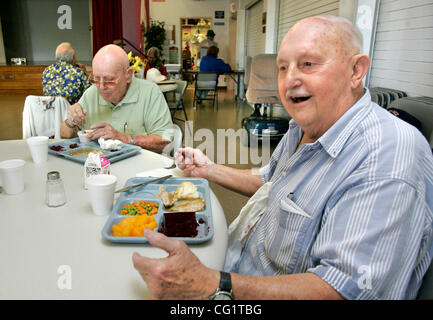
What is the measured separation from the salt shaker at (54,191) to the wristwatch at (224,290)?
2.44 feet

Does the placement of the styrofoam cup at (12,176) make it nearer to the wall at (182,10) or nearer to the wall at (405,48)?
the wall at (405,48)

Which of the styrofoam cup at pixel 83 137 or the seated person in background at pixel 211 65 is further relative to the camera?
the seated person in background at pixel 211 65

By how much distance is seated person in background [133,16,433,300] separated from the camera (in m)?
0.78

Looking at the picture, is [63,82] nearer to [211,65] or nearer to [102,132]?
[102,132]

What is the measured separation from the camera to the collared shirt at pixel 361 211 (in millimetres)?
774

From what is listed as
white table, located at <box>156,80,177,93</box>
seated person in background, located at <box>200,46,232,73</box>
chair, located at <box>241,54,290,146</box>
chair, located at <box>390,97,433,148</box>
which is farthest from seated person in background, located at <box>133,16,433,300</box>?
seated person in background, located at <box>200,46,232,73</box>

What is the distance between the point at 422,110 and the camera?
7.50ft

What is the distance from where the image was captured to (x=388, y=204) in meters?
0.78

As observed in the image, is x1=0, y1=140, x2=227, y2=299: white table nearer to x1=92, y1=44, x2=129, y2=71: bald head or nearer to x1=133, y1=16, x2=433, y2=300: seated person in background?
x1=133, y1=16, x2=433, y2=300: seated person in background

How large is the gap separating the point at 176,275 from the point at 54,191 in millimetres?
689

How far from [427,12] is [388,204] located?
2725 millimetres

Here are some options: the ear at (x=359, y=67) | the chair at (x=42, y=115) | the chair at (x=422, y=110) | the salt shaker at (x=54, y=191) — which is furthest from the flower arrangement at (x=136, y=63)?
the ear at (x=359, y=67)

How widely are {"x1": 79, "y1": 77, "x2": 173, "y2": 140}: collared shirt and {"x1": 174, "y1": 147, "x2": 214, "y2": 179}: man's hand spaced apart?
2.85ft
